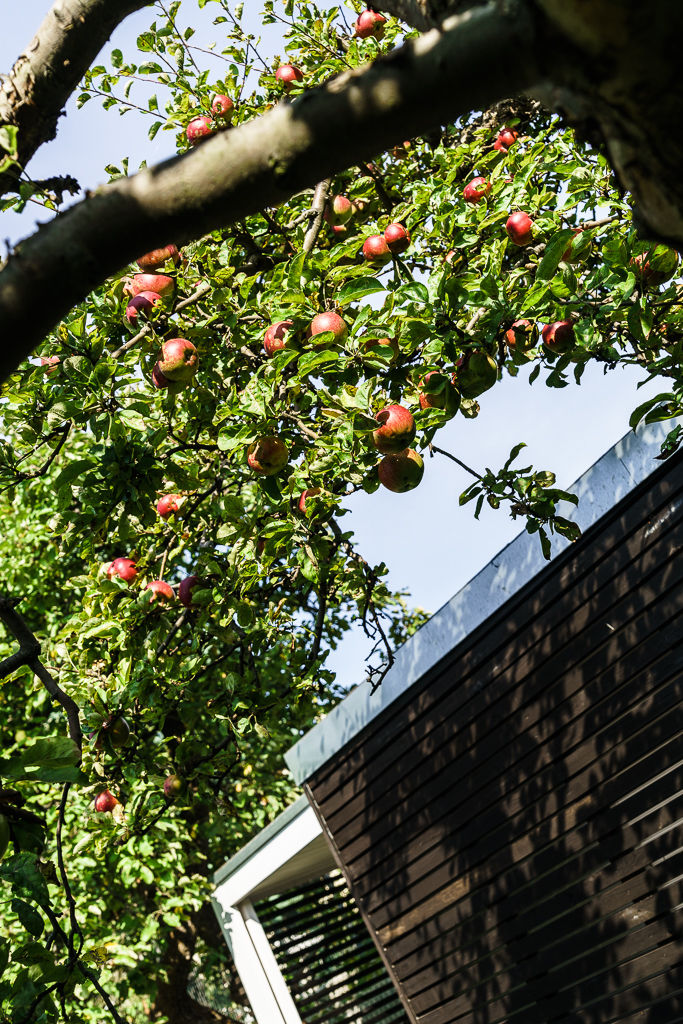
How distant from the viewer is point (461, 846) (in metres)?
4.88

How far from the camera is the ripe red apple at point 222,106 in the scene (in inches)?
148

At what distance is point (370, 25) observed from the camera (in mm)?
4172

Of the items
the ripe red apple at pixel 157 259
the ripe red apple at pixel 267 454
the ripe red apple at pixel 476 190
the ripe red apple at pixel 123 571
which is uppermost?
the ripe red apple at pixel 157 259

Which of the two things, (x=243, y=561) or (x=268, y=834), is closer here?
(x=243, y=561)

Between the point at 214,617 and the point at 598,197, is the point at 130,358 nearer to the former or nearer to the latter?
the point at 214,617

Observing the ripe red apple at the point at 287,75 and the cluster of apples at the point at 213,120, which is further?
the ripe red apple at the point at 287,75

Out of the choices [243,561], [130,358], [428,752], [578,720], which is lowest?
[578,720]

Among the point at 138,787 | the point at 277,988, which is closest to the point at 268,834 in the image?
the point at 277,988

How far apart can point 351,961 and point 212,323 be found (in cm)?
692

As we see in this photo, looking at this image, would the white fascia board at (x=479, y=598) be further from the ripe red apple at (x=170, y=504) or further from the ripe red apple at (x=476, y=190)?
the ripe red apple at (x=170, y=504)

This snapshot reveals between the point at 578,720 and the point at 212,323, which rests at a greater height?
the point at 212,323

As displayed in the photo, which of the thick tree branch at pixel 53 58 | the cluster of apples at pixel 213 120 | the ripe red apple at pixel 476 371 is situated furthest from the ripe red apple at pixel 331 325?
the cluster of apples at pixel 213 120

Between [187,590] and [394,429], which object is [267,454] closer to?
[394,429]

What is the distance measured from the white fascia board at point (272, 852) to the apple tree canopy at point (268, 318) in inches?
70.1
